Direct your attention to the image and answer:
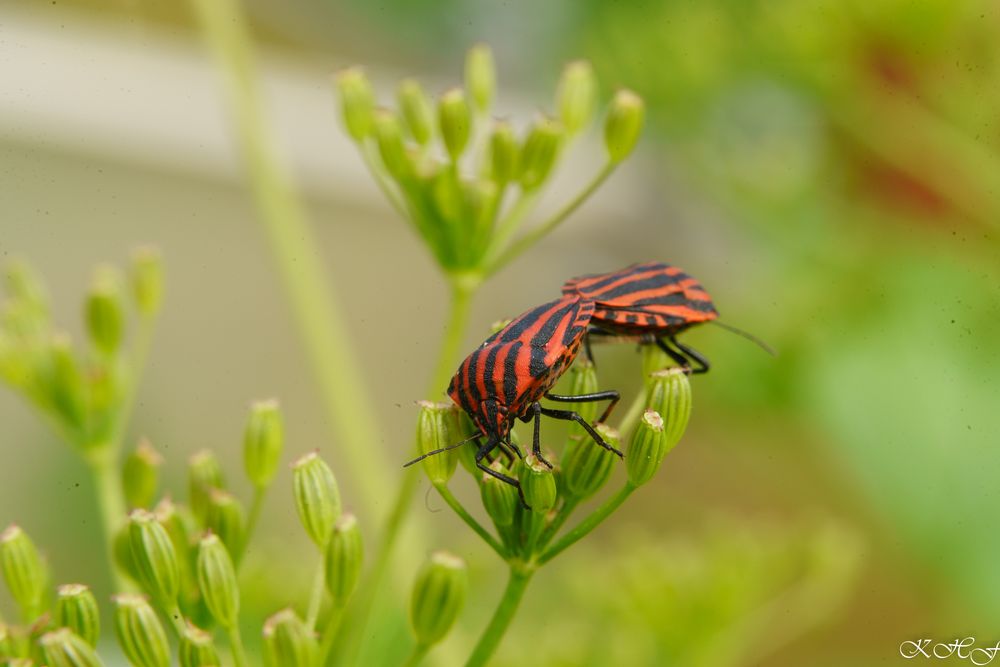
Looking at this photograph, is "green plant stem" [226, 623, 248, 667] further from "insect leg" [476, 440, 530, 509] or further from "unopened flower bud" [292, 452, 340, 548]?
"insect leg" [476, 440, 530, 509]

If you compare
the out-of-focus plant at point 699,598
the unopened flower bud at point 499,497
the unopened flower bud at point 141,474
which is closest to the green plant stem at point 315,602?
the unopened flower bud at point 499,497

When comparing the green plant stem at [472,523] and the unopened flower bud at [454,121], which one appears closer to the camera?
the green plant stem at [472,523]

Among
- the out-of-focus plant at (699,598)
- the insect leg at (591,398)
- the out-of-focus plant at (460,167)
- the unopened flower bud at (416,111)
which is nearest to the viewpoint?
the insect leg at (591,398)

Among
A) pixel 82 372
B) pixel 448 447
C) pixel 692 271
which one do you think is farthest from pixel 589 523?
pixel 692 271

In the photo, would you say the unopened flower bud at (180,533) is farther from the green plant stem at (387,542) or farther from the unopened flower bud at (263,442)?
the green plant stem at (387,542)

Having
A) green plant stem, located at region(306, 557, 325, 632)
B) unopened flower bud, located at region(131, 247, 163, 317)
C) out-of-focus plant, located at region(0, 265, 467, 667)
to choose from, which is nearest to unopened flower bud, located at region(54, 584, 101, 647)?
out-of-focus plant, located at region(0, 265, 467, 667)

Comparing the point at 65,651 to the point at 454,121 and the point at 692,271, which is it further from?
the point at 692,271

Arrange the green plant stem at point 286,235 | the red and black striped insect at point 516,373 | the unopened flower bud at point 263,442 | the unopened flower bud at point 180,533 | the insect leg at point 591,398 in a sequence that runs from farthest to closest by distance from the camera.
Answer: the green plant stem at point 286,235, the unopened flower bud at point 263,442, the unopened flower bud at point 180,533, the insect leg at point 591,398, the red and black striped insect at point 516,373
